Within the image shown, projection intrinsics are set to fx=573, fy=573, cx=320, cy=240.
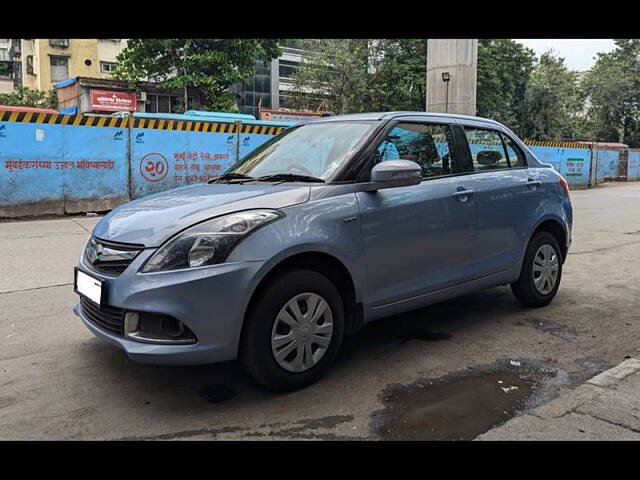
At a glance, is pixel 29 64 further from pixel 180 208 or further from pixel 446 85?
pixel 180 208

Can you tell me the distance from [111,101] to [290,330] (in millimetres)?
28210

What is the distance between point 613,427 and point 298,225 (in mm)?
1994

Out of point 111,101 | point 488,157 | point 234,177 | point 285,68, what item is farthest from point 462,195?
point 285,68

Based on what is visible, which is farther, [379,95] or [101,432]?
[379,95]

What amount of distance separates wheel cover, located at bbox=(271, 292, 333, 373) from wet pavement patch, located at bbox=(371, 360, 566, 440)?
0.49m

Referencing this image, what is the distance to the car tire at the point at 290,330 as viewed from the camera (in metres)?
3.19

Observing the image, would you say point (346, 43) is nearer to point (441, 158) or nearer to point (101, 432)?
point (441, 158)

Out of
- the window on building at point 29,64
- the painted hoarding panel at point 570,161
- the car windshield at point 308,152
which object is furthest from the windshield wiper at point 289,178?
the window on building at point 29,64

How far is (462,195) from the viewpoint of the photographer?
4379 mm

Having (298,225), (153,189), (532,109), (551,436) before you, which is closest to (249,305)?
(298,225)

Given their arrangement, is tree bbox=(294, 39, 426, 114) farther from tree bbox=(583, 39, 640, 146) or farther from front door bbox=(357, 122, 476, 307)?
front door bbox=(357, 122, 476, 307)

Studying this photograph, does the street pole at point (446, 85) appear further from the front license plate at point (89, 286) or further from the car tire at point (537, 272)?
the front license plate at point (89, 286)

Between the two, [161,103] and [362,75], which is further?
[362,75]
